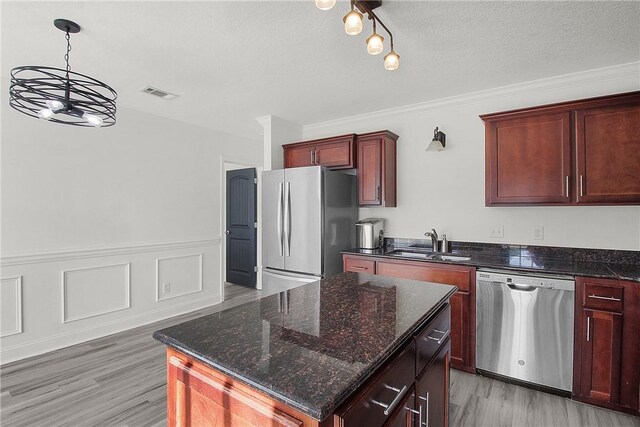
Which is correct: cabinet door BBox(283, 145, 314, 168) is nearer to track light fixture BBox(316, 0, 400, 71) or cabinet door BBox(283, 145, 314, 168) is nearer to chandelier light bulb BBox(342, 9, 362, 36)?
track light fixture BBox(316, 0, 400, 71)

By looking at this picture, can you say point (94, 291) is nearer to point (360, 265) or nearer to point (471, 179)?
point (360, 265)

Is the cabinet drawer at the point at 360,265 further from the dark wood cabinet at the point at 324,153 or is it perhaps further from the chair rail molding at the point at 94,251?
the chair rail molding at the point at 94,251

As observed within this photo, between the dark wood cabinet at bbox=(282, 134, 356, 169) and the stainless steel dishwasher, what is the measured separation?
71.8 inches

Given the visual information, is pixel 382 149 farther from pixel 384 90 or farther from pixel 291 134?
pixel 291 134

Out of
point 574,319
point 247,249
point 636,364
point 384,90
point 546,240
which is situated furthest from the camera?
point 247,249

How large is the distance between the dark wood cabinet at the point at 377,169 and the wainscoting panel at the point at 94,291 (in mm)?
2864

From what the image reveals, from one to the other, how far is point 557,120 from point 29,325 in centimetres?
A: 492

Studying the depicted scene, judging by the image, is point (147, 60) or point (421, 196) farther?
point (421, 196)

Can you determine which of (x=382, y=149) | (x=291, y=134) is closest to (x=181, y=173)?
(x=291, y=134)

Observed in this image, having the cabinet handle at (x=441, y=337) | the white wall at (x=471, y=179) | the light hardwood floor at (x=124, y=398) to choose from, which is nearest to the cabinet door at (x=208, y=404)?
the cabinet handle at (x=441, y=337)

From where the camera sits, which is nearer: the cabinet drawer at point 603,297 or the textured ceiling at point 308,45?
the textured ceiling at point 308,45

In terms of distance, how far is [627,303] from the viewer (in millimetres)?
2074

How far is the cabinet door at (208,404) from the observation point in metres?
0.86

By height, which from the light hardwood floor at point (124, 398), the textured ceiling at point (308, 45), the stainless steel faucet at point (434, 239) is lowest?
the light hardwood floor at point (124, 398)
